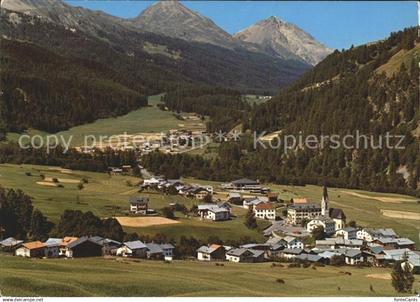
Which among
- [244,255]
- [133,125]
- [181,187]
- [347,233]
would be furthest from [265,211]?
[133,125]

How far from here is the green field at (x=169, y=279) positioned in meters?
18.6

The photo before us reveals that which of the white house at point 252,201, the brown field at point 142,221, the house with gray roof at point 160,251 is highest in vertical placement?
the white house at point 252,201

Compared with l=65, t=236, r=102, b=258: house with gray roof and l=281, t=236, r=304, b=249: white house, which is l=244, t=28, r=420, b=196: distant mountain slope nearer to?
l=281, t=236, r=304, b=249: white house

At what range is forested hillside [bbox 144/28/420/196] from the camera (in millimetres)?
56750

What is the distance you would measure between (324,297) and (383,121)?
165ft

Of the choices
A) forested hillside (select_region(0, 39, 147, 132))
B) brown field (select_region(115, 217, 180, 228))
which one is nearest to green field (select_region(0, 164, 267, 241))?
brown field (select_region(115, 217, 180, 228))

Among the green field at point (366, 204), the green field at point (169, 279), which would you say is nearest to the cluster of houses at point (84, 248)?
the green field at point (169, 279)

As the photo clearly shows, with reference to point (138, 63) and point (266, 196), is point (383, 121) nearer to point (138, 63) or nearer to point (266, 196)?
point (266, 196)

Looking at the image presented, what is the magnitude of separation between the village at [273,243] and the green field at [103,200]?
0.96 meters

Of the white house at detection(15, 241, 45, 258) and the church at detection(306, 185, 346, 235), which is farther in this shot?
the church at detection(306, 185, 346, 235)

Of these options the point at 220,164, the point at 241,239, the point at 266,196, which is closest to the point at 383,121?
the point at 220,164

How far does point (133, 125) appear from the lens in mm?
99562

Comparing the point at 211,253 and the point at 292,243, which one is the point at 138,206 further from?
the point at 292,243

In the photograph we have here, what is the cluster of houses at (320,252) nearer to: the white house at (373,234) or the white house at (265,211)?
the white house at (373,234)
